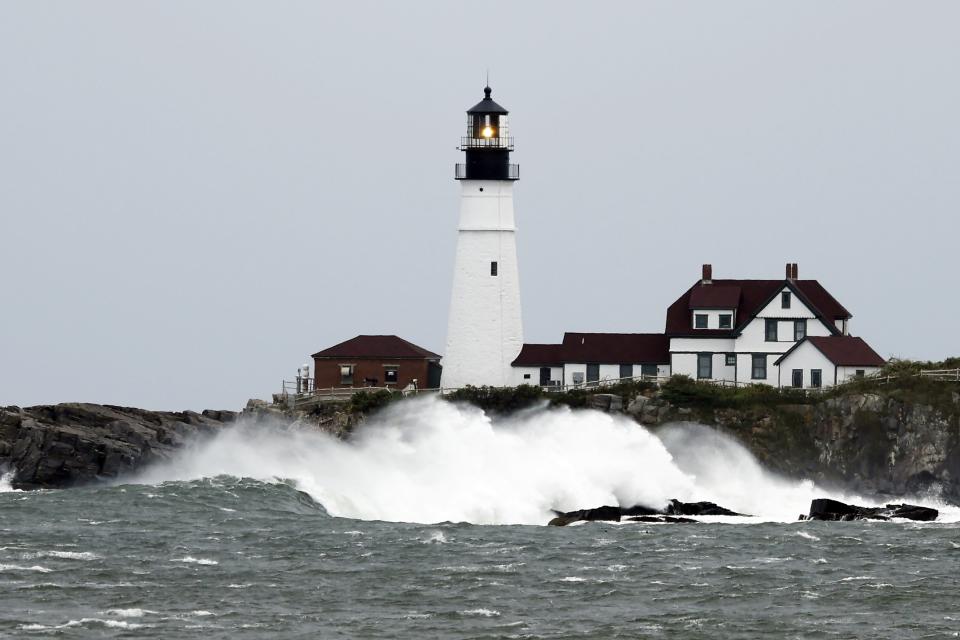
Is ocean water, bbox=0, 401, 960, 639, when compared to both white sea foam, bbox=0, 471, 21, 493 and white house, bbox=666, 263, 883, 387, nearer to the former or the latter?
white sea foam, bbox=0, 471, 21, 493

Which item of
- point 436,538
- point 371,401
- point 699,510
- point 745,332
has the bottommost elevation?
point 436,538

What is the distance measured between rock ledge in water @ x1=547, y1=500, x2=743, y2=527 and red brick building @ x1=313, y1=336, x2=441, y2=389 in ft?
41.2

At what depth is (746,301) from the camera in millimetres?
67062

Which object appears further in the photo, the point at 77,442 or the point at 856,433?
the point at 856,433

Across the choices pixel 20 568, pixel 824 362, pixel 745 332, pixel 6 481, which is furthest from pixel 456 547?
pixel 745 332

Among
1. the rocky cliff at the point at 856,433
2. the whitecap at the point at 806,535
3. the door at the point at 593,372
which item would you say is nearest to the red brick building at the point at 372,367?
the door at the point at 593,372

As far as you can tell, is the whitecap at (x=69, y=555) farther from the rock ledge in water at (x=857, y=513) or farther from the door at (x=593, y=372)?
the door at (x=593, y=372)

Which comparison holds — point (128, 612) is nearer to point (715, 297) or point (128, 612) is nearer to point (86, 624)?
point (86, 624)

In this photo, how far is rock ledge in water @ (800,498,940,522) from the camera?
53.9 metres

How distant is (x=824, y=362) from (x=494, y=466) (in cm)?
1242

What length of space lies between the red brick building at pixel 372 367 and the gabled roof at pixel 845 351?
12879mm

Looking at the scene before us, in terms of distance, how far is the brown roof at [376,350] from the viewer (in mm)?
68750

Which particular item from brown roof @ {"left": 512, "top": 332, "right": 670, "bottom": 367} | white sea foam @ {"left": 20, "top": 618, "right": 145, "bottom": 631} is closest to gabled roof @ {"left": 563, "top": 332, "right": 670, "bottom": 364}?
brown roof @ {"left": 512, "top": 332, "right": 670, "bottom": 367}

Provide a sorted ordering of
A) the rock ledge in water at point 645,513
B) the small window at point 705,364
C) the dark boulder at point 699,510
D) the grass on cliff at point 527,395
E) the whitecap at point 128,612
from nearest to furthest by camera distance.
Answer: the whitecap at point 128,612
the rock ledge in water at point 645,513
the dark boulder at point 699,510
the grass on cliff at point 527,395
the small window at point 705,364
